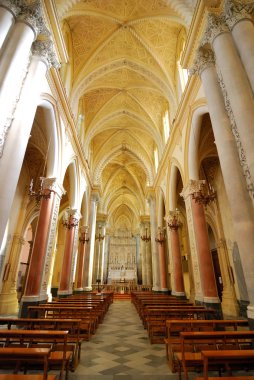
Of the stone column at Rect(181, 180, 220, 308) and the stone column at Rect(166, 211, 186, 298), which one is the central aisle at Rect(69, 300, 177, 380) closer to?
the stone column at Rect(181, 180, 220, 308)

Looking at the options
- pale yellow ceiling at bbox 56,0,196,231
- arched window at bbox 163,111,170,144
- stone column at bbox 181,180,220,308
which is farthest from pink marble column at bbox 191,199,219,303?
arched window at bbox 163,111,170,144

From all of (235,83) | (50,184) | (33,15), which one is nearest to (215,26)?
(235,83)

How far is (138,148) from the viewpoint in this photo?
19.1m

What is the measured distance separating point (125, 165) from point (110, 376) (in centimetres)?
2062

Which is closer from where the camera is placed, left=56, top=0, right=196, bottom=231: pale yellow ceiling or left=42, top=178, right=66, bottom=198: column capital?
left=42, top=178, right=66, bottom=198: column capital

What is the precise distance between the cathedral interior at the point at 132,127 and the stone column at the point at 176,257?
0.30 ft

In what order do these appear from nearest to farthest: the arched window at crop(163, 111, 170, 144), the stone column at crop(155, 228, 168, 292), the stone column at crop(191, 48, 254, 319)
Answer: the stone column at crop(191, 48, 254, 319), the arched window at crop(163, 111, 170, 144), the stone column at crop(155, 228, 168, 292)

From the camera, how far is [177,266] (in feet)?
36.6

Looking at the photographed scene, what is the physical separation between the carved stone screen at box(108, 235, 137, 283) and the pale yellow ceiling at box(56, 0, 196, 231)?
16.1 meters

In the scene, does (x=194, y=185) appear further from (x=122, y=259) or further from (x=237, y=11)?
(x=122, y=259)

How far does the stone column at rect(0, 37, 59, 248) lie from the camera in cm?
450

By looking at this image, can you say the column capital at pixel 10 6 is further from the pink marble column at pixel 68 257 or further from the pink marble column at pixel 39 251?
the pink marble column at pixel 68 257

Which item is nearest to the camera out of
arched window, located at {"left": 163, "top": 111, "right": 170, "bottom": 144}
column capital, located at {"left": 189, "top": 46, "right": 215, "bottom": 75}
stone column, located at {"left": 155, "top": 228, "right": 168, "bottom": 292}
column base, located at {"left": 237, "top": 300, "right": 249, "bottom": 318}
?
column capital, located at {"left": 189, "top": 46, "right": 215, "bottom": 75}

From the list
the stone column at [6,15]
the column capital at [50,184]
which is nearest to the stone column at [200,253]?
the column capital at [50,184]
